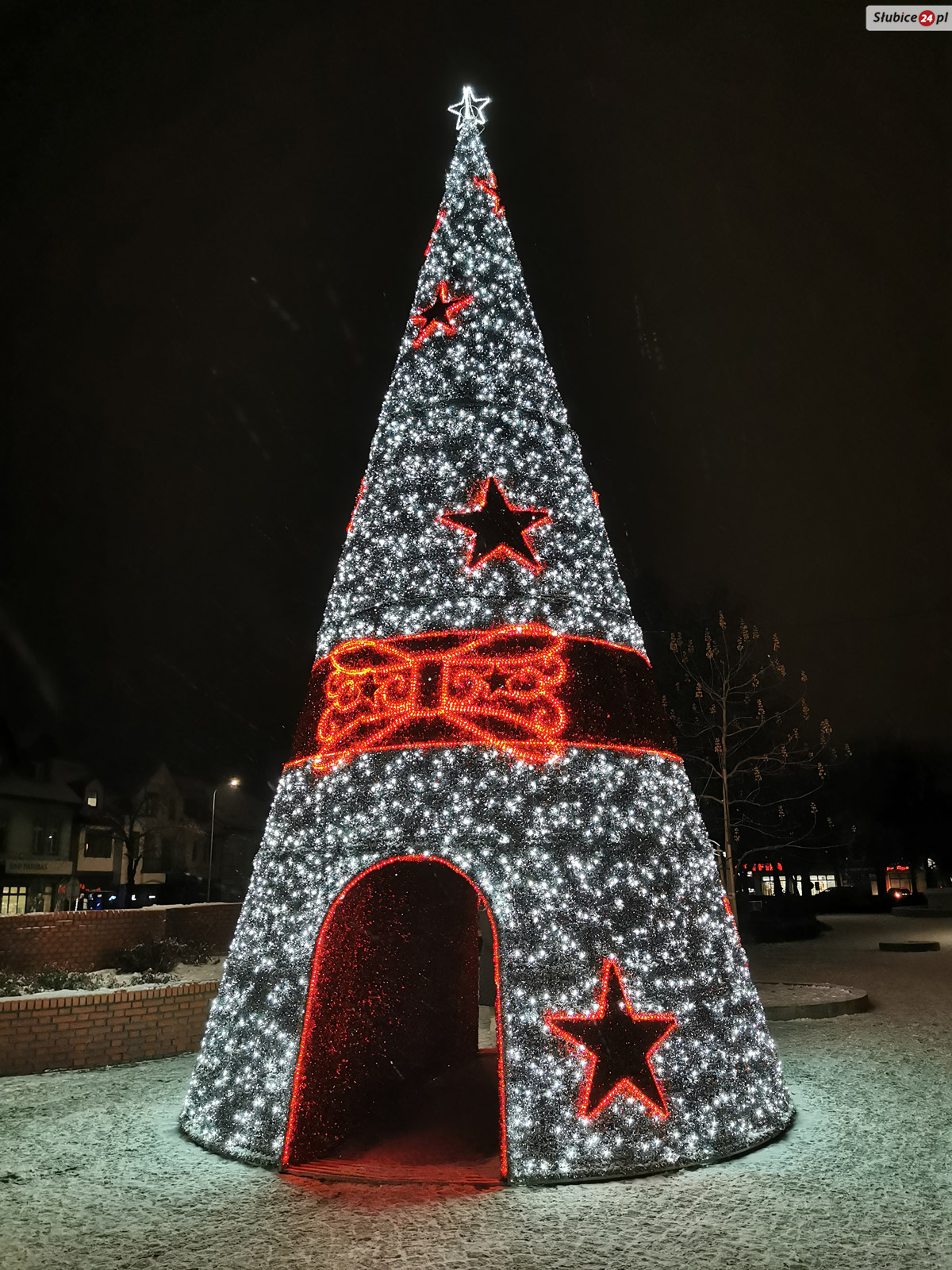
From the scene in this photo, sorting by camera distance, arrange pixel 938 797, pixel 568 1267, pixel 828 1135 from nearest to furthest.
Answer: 1. pixel 568 1267
2. pixel 828 1135
3. pixel 938 797

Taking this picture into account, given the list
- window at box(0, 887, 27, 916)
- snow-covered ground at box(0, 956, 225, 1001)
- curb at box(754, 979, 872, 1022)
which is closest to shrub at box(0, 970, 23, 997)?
snow-covered ground at box(0, 956, 225, 1001)

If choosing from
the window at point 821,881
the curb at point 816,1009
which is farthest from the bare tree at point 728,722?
the window at point 821,881

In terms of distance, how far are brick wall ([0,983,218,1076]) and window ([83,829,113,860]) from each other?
3395 cm

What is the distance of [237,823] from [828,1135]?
156 feet

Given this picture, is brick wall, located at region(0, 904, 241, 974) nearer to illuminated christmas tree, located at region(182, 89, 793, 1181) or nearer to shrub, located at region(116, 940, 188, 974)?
shrub, located at region(116, 940, 188, 974)

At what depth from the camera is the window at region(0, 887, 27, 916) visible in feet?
119

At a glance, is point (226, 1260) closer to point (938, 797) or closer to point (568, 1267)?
point (568, 1267)

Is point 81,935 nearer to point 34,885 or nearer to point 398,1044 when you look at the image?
point 398,1044

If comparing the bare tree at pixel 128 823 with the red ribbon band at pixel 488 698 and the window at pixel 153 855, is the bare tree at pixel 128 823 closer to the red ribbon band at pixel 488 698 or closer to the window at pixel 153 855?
the window at pixel 153 855

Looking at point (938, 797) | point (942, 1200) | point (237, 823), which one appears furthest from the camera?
point (237, 823)

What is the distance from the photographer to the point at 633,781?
21.7 ft

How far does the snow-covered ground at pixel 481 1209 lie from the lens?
15.1 ft

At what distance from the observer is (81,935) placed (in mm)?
14562

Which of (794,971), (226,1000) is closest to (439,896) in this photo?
(226,1000)
